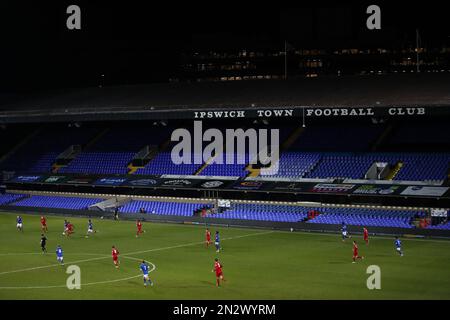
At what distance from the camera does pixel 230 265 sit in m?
41.1

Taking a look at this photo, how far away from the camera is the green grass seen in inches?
1303

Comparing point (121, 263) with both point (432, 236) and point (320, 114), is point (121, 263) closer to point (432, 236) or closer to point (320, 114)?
point (432, 236)

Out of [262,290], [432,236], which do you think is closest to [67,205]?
[432,236]

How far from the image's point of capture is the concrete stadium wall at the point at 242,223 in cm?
5216

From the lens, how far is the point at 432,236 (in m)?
51.5

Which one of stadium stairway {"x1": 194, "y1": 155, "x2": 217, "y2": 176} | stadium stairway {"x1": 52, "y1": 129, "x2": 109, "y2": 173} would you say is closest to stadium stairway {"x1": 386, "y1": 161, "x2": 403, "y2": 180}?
stadium stairway {"x1": 194, "y1": 155, "x2": 217, "y2": 176}

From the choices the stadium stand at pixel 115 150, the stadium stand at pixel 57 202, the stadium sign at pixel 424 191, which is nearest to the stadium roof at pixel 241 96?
the stadium stand at pixel 115 150

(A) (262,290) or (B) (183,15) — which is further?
(B) (183,15)

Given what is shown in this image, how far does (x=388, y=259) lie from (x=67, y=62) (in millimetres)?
53425

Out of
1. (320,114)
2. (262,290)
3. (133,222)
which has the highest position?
(320,114)

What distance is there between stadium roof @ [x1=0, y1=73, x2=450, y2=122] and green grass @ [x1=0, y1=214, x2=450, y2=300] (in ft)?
46.0

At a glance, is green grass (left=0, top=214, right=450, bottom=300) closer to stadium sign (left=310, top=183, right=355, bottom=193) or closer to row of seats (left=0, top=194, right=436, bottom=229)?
row of seats (left=0, top=194, right=436, bottom=229)

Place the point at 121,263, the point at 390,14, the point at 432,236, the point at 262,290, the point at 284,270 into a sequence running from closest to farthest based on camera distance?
1. the point at 262,290
2. the point at 284,270
3. the point at 121,263
4. the point at 432,236
5. the point at 390,14

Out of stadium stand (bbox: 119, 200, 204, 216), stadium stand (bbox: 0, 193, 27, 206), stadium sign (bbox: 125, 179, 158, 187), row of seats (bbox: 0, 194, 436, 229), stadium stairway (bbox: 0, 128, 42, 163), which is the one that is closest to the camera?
row of seats (bbox: 0, 194, 436, 229)
